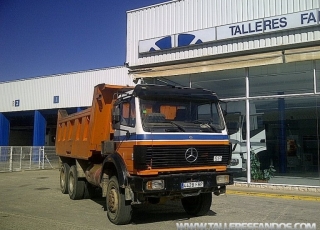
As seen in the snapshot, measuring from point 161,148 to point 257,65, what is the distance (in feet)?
24.7

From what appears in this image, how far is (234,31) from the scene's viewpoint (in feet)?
43.1

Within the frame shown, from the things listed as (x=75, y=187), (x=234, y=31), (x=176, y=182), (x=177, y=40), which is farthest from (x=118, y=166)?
(x=177, y=40)

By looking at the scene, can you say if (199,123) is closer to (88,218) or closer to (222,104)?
(222,104)

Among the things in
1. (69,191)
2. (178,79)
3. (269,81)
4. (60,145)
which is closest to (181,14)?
(178,79)

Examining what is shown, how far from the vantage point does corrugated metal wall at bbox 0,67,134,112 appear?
22516 millimetres

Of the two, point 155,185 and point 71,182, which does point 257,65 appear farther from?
point 155,185

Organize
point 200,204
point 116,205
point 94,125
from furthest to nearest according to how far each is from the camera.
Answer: point 94,125, point 200,204, point 116,205

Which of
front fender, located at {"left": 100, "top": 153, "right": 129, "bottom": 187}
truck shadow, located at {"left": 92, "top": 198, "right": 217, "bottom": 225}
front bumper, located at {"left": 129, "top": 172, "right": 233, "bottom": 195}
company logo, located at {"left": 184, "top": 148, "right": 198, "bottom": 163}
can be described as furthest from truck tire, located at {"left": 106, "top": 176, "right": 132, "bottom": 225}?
company logo, located at {"left": 184, "top": 148, "right": 198, "bottom": 163}

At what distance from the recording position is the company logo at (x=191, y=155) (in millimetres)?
6766

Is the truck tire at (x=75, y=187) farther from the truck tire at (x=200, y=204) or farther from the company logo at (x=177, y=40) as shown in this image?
the company logo at (x=177, y=40)

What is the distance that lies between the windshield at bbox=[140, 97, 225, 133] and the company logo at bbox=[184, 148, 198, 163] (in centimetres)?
41

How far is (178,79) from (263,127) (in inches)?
163

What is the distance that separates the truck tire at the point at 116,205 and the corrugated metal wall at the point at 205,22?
26.5ft

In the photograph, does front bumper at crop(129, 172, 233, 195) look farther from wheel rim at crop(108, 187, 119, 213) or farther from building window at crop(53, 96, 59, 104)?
building window at crop(53, 96, 59, 104)
